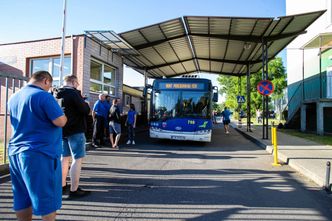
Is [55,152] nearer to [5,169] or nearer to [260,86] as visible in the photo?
[5,169]

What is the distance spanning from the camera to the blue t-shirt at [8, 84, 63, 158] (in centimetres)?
294

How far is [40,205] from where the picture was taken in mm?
2875

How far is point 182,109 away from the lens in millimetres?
12836

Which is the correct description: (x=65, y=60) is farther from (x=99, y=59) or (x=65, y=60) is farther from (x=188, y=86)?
(x=188, y=86)

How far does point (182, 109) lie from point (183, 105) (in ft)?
0.61

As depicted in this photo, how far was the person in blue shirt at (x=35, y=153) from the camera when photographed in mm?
2881

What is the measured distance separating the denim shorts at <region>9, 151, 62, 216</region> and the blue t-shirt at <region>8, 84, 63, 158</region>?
0.08 m

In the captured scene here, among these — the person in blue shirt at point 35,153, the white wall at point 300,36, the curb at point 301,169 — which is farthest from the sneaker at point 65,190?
the white wall at point 300,36

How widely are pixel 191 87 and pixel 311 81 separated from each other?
13732 mm

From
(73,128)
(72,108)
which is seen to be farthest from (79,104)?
(73,128)

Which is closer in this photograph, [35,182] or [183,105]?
[35,182]

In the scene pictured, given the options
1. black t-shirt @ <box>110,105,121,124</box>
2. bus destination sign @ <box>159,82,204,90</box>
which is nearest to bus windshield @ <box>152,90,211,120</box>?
bus destination sign @ <box>159,82,204,90</box>

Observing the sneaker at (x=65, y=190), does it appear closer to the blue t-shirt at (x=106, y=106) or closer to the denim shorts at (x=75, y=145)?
the denim shorts at (x=75, y=145)

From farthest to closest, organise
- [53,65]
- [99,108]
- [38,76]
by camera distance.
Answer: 1. [53,65]
2. [99,108]
3. [38,76]
